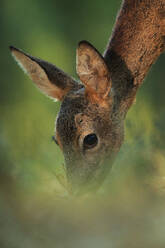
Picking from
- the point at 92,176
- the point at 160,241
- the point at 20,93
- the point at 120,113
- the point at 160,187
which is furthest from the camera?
the point at 20,93

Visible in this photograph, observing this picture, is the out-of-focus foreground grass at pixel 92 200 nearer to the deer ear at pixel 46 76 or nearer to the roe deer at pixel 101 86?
the roe deer at pixel 101 86

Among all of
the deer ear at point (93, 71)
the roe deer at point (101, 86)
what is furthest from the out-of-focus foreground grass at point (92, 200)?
the deer ear at point (93, 71)

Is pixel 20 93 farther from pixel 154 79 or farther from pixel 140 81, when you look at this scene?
pixel 140 81

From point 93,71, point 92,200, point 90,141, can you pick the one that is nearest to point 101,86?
point 93,71

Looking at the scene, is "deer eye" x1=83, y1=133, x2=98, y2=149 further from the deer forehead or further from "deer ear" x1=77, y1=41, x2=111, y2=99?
"deer ear" x1=77, y1=41, x2=111, y2=99

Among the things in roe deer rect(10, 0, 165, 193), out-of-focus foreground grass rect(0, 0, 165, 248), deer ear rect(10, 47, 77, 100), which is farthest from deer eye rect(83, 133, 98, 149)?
deer ear rect(10, 47, 77, 100)

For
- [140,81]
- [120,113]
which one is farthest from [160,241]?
[140,81]

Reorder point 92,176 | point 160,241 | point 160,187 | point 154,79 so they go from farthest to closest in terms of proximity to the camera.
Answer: point 154,79 < point 92,176 < point 160,187 < point 160,241
